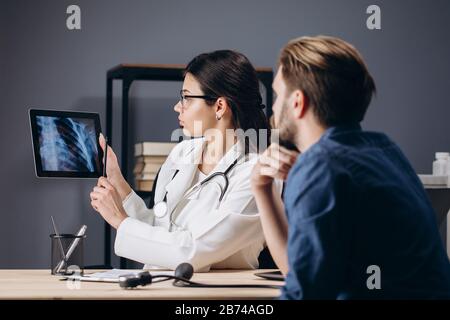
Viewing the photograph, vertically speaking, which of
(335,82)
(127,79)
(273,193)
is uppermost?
(335,82)

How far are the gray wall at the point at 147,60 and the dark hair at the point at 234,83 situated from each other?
1615mm

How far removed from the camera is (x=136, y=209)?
2.24 meters

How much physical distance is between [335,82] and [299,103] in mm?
83

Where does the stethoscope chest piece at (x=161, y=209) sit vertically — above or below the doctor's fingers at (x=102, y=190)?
below

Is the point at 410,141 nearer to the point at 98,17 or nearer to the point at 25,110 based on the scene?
the point at 98,17

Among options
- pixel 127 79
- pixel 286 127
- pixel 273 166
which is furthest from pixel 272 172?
pixel 127 79

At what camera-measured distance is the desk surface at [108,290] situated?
1.38 meters

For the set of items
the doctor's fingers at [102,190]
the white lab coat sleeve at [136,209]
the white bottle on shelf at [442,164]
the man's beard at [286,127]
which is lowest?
the white bottle on shelf at [442,164]

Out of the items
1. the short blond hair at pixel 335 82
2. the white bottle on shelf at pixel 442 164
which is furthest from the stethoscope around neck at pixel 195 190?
the white bottle on shelf at pixel 442 164

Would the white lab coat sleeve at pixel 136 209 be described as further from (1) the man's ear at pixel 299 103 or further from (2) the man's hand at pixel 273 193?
(1) the man's ear at pixel 299 103

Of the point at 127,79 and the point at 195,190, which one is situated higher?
the point at 127,79

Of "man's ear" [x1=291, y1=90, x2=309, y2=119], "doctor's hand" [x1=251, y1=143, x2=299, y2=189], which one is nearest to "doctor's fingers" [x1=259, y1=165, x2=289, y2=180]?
"doctor's hand" [x1=251, y1=143, x2=299, y2=189]

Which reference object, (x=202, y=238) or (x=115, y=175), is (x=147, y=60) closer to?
(x=115, y=175)

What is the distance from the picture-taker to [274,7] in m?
3.85
